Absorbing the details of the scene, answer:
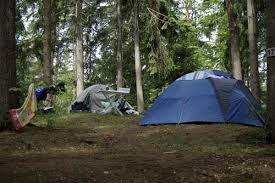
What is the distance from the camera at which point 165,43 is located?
71.0ft

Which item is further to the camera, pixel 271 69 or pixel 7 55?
pixel 7 55

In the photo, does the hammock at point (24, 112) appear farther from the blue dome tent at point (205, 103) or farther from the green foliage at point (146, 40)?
the green foliage at point (146, 40)

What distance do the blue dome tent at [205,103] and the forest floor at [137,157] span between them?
168cm

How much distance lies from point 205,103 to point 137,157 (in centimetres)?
594

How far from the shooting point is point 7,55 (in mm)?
9156

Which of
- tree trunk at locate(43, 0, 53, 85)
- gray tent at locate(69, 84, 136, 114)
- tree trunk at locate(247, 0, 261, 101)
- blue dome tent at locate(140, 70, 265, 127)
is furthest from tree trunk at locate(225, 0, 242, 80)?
tree trunk at locate(43, 0, 53, 85)

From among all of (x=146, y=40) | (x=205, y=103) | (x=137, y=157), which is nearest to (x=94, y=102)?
(x=146, y=40)

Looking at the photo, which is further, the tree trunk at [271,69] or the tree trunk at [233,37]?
the tree trunk at [233,37]

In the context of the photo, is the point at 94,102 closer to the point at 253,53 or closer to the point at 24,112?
the point at 253,53

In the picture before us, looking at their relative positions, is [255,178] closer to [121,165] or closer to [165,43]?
[121,165]

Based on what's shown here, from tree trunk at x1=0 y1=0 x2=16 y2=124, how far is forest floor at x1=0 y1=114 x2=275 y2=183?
71 centimetres

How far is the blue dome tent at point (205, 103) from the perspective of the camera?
1143 centimetres

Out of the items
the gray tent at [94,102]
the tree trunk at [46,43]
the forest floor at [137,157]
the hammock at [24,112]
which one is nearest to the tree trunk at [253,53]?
the gray tent at [94,102]

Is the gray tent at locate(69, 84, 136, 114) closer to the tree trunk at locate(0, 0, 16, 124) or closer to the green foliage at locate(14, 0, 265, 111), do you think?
the green foliage at locate(14, 0, 265, 111)
